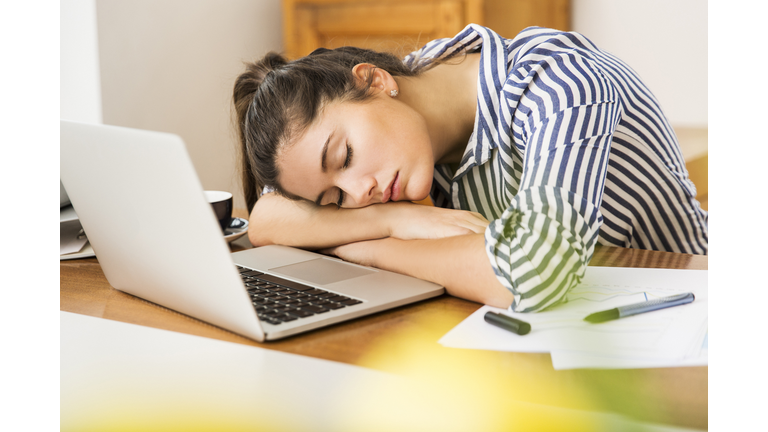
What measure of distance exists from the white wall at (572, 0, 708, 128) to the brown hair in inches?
56.7

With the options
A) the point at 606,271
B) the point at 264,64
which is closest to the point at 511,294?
the point at 606,271

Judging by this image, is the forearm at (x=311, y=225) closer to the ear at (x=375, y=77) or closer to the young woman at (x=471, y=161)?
the young woman at (x=471, y=161)

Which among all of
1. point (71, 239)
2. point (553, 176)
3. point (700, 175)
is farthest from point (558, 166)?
point (700, 175)

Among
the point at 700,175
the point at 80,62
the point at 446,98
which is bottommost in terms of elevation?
the point at 700,175

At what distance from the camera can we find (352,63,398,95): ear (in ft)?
3.06

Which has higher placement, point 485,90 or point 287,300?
point 485,90

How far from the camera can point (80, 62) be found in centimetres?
200

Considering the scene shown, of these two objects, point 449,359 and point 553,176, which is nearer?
point 449,359

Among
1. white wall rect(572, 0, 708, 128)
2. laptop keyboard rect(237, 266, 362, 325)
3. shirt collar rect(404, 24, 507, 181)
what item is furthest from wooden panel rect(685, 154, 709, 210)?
laptop keyboard rect(237, 266, 362, 325)

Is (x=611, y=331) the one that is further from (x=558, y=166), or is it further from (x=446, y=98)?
(x=446, y=98)

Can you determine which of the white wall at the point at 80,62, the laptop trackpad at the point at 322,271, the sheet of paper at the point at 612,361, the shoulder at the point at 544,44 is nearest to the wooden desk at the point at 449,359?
the sheet of paper at the point at 612,361

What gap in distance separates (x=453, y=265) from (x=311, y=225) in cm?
31

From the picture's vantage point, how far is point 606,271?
0.74m

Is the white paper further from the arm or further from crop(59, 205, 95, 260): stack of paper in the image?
the arm
